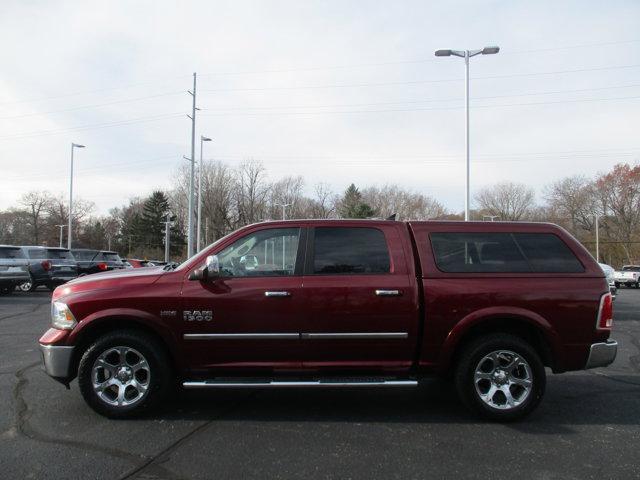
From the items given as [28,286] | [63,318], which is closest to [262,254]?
[63,318]

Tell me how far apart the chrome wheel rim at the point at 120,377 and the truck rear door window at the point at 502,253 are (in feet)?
9.79

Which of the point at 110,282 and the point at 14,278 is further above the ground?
the point at 110,282

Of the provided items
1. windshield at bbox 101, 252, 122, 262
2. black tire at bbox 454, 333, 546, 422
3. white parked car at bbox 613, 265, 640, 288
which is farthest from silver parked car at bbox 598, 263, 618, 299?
white parked car at bbox 613, 265, 640, 288

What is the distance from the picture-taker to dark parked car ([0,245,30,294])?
16.7 m

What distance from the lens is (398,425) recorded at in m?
4.71

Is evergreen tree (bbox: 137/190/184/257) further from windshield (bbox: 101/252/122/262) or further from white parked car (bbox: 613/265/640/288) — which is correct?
white parked car (bbox: 613/265/640/288)

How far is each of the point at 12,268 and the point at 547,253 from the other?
669 inches

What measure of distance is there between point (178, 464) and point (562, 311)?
3607 mm

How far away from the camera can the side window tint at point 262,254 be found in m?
4.95

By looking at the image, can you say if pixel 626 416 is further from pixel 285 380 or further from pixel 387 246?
pixel 285 380

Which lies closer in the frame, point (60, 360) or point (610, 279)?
point (60, 360)

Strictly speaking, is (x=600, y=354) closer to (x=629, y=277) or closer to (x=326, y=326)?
(x=326, y=326)

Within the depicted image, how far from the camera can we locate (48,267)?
18500 mm

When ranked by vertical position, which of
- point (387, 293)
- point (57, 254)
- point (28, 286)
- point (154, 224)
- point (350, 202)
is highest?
point (350, 202)
